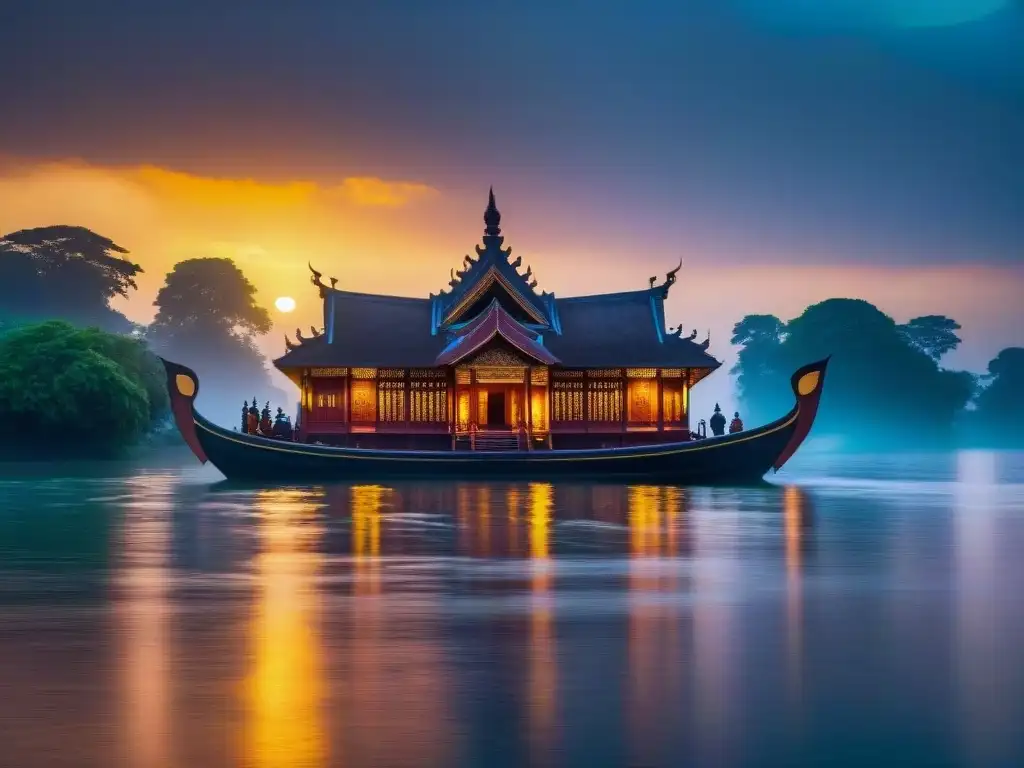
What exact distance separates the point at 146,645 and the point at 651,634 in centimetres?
398

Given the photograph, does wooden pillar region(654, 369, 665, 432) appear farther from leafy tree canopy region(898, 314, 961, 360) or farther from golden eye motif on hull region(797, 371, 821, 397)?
leafy tree canopy region(898, 314, 961, 360)

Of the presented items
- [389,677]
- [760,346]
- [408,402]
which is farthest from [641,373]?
[760,346]

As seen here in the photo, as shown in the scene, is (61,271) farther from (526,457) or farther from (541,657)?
(541,657)

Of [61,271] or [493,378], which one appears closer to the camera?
[493,378]

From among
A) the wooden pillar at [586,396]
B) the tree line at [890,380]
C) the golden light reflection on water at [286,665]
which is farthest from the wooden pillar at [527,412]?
the tree line at [890,380]

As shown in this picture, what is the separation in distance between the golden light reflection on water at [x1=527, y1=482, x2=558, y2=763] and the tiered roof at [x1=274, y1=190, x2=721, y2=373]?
24.7m

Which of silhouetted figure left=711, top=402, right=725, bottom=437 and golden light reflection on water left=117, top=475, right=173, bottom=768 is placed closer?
golden light reflection on water left=117, top=475, right=173, bottom=768

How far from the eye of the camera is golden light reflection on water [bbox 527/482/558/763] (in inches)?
279

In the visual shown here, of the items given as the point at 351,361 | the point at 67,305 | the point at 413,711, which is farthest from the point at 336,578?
the point at 67,305

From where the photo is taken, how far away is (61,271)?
276 ft

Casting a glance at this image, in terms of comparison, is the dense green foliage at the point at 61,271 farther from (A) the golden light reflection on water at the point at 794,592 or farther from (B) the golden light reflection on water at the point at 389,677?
(B) the golden light reflection on water at the point at 389,677

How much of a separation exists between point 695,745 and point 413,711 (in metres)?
1.72

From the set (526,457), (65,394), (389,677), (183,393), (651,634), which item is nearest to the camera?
(389,677)

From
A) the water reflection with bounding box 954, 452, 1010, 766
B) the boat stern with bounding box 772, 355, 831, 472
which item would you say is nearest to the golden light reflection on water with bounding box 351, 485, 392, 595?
the water reflection with bounding box 954, 452, 1010, 766
